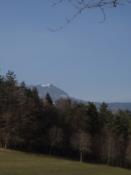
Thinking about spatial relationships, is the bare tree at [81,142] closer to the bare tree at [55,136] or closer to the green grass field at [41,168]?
the bare tree at [55,136]

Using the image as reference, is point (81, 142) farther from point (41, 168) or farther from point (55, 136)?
point (41, 168)

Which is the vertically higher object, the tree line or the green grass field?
the tree line

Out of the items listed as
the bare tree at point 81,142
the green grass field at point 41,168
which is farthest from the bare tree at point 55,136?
the green grass field at point 41,168

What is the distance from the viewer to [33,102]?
96.1m

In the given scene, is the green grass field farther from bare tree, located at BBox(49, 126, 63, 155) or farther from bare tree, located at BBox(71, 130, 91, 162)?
bare tree, located at BBox(71, 130, 91, 162)

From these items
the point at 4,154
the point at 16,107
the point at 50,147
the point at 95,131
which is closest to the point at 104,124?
the point at 95,131

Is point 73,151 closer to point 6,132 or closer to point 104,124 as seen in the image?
point 104,124

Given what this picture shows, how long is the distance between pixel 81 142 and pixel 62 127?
15.8 feet

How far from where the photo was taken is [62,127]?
102 metres

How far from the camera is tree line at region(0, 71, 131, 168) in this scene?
9525 cm

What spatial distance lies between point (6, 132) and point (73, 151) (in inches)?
630

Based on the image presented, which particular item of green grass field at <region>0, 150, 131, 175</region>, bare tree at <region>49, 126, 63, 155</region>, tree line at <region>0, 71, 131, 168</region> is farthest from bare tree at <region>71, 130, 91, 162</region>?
green grass field at <region>0, 150, 131, 175</region>

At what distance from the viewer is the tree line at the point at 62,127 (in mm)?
95250

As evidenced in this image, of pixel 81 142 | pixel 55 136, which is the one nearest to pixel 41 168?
pixel 55 136
